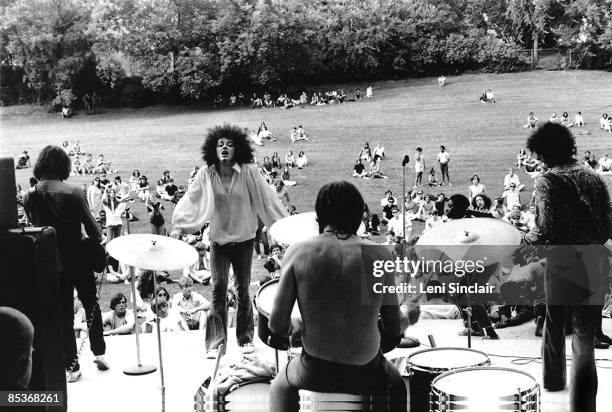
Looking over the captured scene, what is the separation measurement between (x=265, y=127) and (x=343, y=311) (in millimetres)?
5508

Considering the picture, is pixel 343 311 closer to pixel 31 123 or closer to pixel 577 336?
pixel 577 336

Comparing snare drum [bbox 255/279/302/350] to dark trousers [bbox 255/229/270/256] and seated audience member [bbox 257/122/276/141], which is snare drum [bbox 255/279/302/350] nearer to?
dark trousers [bbox 255/229/270/256]

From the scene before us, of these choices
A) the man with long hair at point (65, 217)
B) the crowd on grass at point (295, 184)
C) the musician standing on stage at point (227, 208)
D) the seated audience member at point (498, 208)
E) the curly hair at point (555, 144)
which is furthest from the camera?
the seated audience member at point (498, 208)

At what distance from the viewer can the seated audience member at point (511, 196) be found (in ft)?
23.4

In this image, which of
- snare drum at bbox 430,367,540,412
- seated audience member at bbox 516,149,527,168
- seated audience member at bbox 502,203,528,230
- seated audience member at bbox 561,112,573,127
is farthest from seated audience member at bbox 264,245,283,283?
snare drum at bbox 430,367,540,412

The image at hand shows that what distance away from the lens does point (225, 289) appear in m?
4.16

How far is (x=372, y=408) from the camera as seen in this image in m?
2.33

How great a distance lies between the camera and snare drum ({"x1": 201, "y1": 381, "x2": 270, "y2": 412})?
2.72m

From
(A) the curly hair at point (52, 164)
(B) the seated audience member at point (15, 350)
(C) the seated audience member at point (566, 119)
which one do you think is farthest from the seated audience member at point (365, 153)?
(B) the seated audience member at point (15, 350)

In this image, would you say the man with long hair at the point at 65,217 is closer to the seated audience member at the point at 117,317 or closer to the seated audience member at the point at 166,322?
the seated audience member at the point at 166,322

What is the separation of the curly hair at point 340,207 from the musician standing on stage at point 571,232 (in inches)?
49.4

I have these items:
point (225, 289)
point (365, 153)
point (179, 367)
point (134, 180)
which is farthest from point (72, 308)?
point (365, 153)

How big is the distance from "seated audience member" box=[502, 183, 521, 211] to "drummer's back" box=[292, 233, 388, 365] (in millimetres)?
5041

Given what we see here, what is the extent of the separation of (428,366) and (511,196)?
4.70 m
